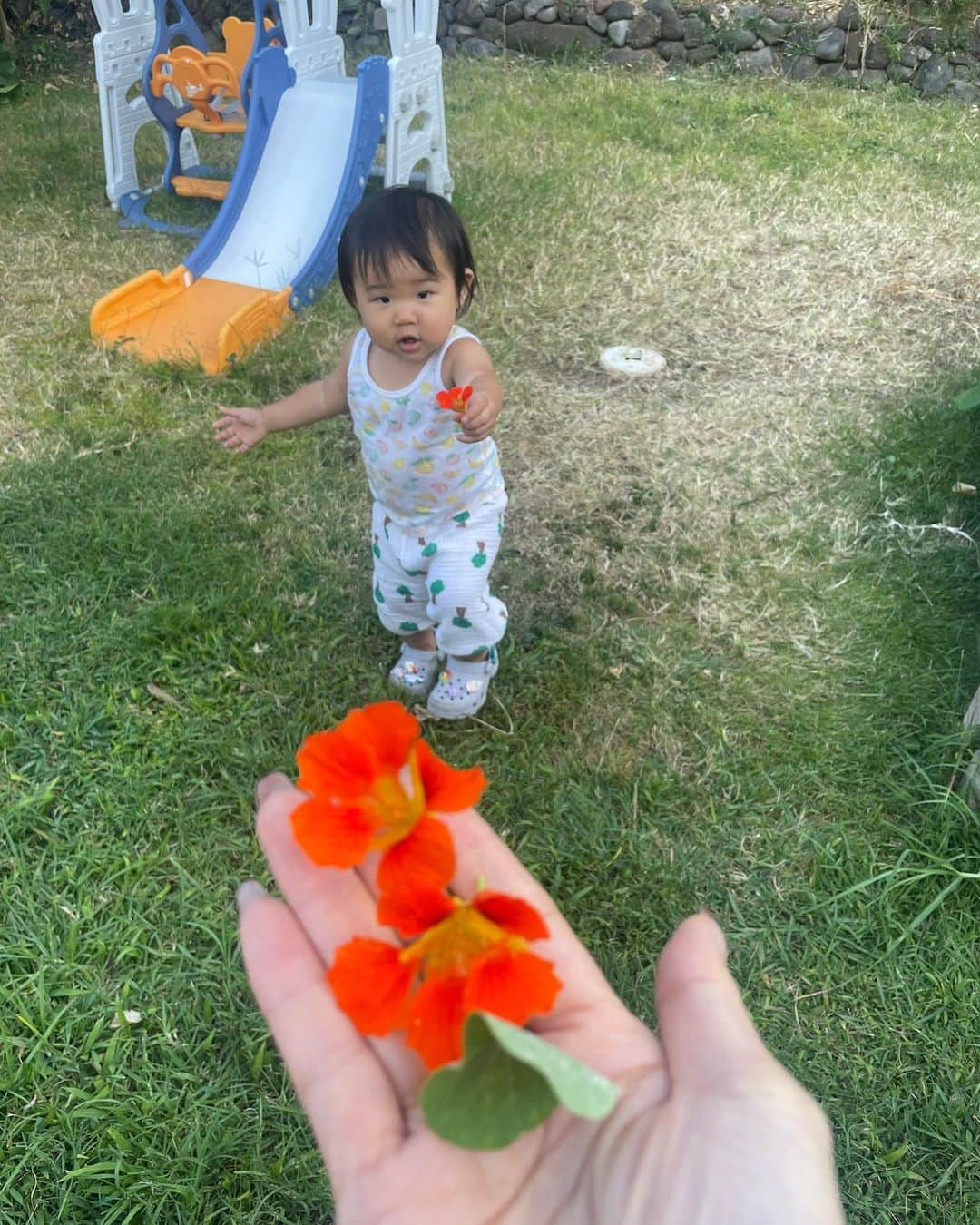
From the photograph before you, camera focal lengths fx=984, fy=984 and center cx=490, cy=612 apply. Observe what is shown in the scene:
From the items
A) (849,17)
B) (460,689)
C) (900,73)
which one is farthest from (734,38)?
(460,689)

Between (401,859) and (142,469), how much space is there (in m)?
2.15

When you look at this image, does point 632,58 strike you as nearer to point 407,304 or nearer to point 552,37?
point 552,37

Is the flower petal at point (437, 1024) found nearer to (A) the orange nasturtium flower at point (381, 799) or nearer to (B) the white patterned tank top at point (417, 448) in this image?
(A) the orange nasturtium flower at point (381, 799)

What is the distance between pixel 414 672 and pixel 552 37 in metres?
7.10

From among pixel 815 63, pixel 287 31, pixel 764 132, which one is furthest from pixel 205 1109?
pixel 815 63

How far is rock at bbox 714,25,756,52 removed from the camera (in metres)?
7.36

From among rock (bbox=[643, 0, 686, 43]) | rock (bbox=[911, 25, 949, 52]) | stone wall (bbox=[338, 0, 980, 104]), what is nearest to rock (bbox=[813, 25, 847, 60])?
stone wall (bbox=[338, 0, 980, 104])

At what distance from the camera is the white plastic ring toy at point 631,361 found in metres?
3.69

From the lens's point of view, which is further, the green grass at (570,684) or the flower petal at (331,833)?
the green grass at (570,684)

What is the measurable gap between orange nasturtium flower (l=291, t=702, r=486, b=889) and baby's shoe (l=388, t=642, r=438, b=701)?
105 cm

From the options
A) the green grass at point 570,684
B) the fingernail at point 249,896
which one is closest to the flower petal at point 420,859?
the fingernail at point 249,896

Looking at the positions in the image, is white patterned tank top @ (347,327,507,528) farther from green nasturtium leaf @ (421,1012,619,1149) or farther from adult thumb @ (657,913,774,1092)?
green nasturtium leaf @ (421,1012,619,1149)

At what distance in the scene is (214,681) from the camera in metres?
2.36

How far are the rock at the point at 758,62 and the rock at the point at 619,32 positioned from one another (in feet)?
2.83
